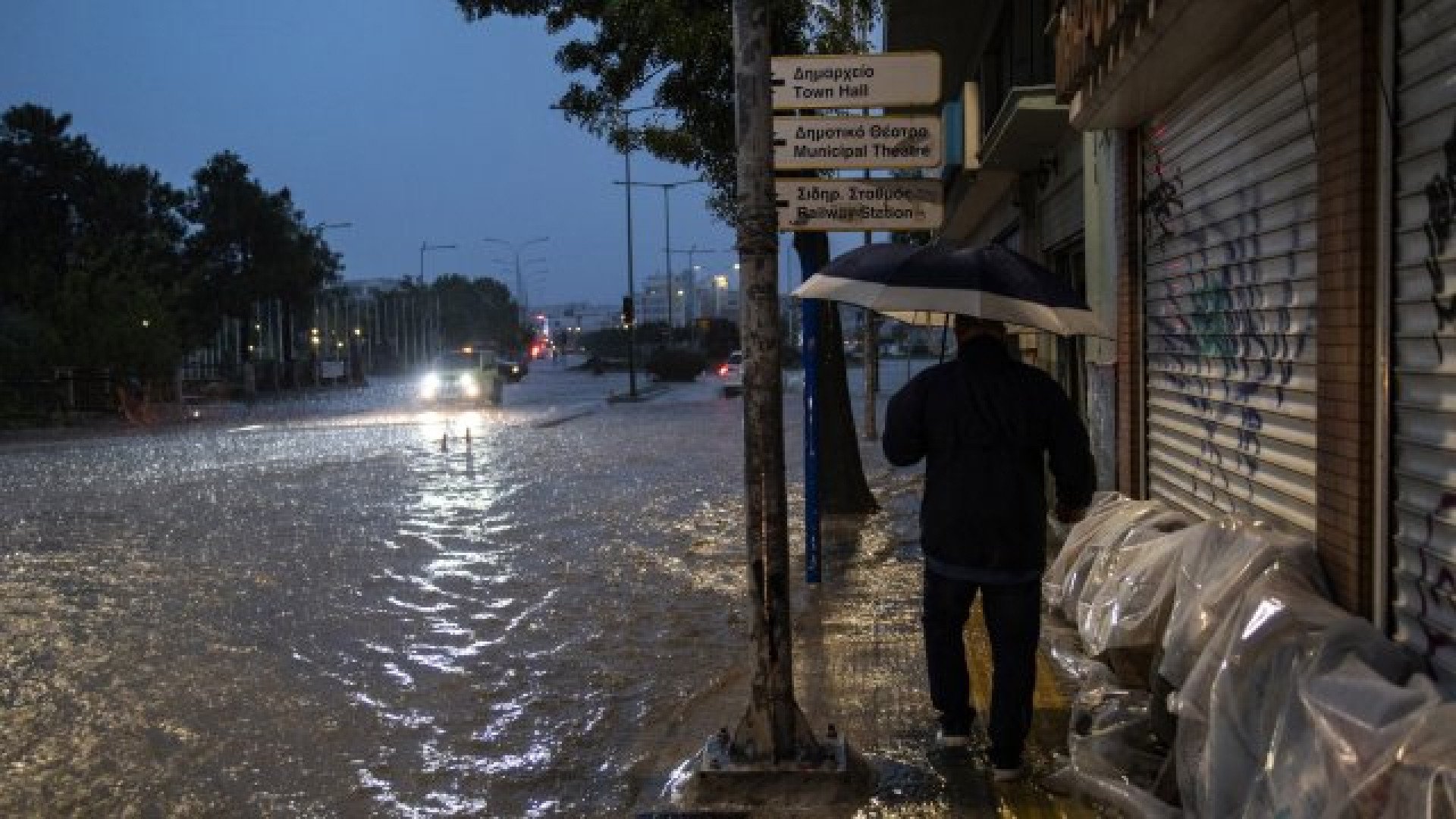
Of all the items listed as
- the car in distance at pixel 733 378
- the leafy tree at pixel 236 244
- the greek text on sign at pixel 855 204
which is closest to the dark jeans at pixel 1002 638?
the greek text on sign at pixel 855 204

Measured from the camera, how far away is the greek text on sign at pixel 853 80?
7062 mm

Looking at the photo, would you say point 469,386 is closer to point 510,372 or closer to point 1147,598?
point 510,372

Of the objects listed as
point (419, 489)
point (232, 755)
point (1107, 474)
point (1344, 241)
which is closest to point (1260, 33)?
point (1344, 241)

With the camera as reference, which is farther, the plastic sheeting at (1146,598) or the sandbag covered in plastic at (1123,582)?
the sandbag covered in plastic at (1123,582)

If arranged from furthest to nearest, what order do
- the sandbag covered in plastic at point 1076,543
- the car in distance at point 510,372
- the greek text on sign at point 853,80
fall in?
1. the car in distance at point 510,372
2. the greek text on sign at point 853,80
3. the sandbag covered in plastic at point 1076,543

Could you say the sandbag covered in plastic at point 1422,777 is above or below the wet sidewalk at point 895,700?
above

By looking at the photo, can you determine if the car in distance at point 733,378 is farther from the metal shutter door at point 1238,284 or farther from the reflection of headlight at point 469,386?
the metal shutter door at point 1238,284

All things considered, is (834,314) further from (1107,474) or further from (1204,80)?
(1204,80)

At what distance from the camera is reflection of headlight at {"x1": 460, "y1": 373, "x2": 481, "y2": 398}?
4031cm

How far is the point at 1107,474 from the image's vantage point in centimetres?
865

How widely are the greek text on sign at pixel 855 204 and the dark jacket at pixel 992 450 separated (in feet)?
8.35

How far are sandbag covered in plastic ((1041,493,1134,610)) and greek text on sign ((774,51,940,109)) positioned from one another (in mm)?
2401

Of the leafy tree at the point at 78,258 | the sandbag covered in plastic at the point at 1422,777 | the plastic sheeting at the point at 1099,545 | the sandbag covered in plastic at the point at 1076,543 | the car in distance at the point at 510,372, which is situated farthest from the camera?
→ the car in distance at the point at 510,372

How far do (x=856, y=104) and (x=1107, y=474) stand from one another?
3.16 m
